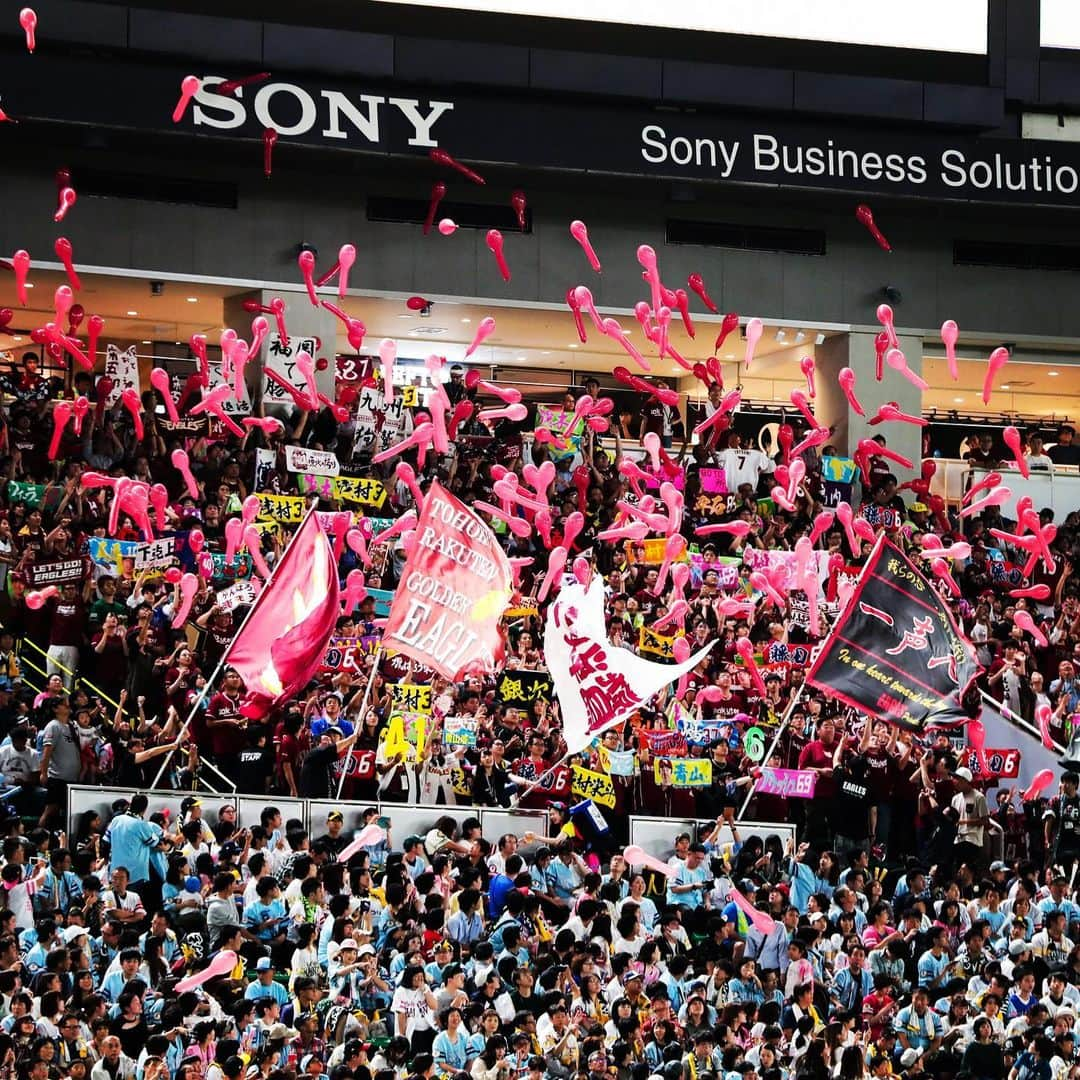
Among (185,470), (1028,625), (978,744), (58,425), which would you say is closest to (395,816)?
(185,470)

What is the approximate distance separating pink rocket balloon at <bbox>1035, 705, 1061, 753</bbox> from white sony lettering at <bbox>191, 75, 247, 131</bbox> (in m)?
12.0

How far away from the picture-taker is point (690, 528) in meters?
26.4

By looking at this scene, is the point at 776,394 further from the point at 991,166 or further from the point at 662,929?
the point at 662,929

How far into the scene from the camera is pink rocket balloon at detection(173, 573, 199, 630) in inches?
782

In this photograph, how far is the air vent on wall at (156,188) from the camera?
2841 cm

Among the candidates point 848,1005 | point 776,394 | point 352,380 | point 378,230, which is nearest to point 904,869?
point 848,1005

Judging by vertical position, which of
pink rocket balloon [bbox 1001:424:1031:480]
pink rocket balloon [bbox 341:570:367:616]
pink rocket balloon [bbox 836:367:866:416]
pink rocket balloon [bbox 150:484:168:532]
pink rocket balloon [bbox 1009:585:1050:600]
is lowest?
pink rocket balloon [bbox 341:570:367:616]

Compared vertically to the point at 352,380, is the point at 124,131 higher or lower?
higher

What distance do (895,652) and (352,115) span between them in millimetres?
11380

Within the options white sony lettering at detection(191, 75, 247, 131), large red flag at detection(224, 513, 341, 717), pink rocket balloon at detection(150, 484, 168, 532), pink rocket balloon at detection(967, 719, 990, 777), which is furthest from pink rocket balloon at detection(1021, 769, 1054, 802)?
white sony lettering at detection(191, 75, 247, 131)

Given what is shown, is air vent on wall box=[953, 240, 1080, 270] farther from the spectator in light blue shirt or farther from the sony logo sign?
the spectator in light blue shirt

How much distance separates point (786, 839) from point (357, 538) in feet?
17.1

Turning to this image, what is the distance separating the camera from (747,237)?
31.2 meters

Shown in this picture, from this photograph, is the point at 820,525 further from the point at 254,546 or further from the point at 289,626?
the point at 289,626
